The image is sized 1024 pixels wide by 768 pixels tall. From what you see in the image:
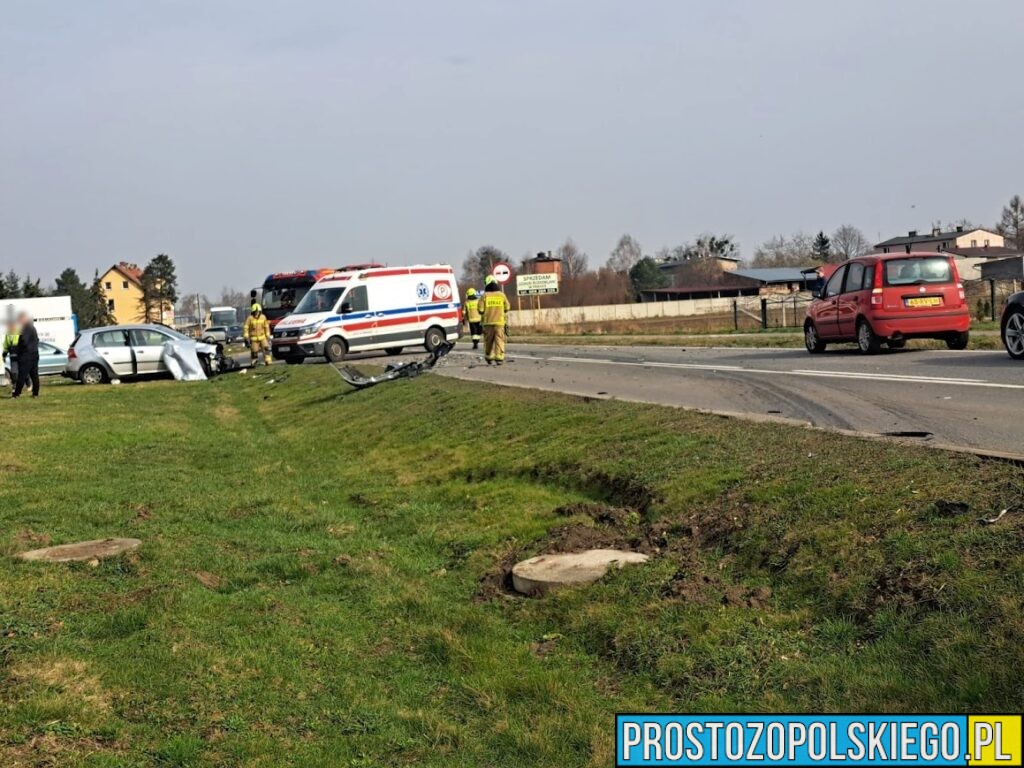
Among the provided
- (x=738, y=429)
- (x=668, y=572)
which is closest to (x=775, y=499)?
(x=668, y=572)

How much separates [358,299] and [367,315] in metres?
0.52

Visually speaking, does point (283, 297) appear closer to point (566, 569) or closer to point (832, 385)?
point (832, 385)

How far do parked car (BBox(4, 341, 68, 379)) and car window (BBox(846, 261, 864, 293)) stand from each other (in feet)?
75.9

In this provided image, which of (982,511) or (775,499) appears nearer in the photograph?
(982,511)

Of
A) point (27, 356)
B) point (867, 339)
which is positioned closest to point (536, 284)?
point (27, 356)

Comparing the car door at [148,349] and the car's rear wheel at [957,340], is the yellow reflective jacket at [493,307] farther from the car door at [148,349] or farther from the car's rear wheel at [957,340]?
the car door at [148,349]

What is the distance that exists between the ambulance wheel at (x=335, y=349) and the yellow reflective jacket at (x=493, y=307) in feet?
31.4

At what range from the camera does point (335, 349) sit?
31141mm

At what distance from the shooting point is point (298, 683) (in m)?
5.56

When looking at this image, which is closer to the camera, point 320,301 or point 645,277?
point 320,301

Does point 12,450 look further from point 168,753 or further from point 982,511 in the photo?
point 982,511

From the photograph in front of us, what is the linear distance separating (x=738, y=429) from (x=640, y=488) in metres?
1.45

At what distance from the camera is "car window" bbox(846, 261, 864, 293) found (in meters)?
18.7

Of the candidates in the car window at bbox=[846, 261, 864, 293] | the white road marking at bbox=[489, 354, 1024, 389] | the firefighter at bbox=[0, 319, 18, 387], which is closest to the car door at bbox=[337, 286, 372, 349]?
the firefighter at bbox=[0, 319, 18, 387]
